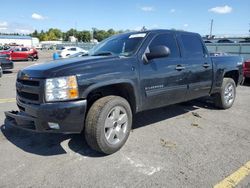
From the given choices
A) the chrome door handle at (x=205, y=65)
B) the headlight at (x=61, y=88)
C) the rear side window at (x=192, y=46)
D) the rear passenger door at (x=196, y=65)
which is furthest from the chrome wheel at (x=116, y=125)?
the chrome door handle at (x=205, y=65)

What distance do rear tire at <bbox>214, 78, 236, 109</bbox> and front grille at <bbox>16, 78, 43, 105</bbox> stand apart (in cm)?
450

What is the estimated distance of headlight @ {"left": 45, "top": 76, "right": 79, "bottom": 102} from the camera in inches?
136

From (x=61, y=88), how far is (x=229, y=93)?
15.8ft

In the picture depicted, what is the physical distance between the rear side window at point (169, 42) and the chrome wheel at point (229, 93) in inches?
89.0

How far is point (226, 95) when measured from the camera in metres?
6.68

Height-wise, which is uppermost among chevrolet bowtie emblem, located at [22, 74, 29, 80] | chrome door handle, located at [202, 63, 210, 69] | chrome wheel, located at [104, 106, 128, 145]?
chrome door handle, located at [202, 63, 210, 69]

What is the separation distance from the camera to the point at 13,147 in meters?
4.22

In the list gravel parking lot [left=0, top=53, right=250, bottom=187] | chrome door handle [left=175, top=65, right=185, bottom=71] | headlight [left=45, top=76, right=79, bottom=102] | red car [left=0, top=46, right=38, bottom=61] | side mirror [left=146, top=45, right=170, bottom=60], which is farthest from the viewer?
red car [left=0, top=46, right=38, bottom=61]

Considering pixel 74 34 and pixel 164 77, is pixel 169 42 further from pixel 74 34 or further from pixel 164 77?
pixel 74 34

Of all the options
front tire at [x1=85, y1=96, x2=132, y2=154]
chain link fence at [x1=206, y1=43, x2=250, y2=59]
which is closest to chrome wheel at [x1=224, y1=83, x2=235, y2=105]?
front tire at [x1=85, y1=96, x2=132, y2=154]

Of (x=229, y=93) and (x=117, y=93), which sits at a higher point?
(x=117, y=93)

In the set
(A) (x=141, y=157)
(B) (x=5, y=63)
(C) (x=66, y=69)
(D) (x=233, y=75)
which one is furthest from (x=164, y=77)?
(B) (x=5, y=63)

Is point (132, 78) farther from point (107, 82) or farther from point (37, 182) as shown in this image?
point (37, 182)

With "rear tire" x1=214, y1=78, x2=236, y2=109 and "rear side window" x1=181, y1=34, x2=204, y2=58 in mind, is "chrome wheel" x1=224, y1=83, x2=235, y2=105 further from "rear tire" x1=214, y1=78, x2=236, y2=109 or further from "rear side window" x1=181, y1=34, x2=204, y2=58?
"rear side window" x1=181, y1=34, x2=204, y2=58
